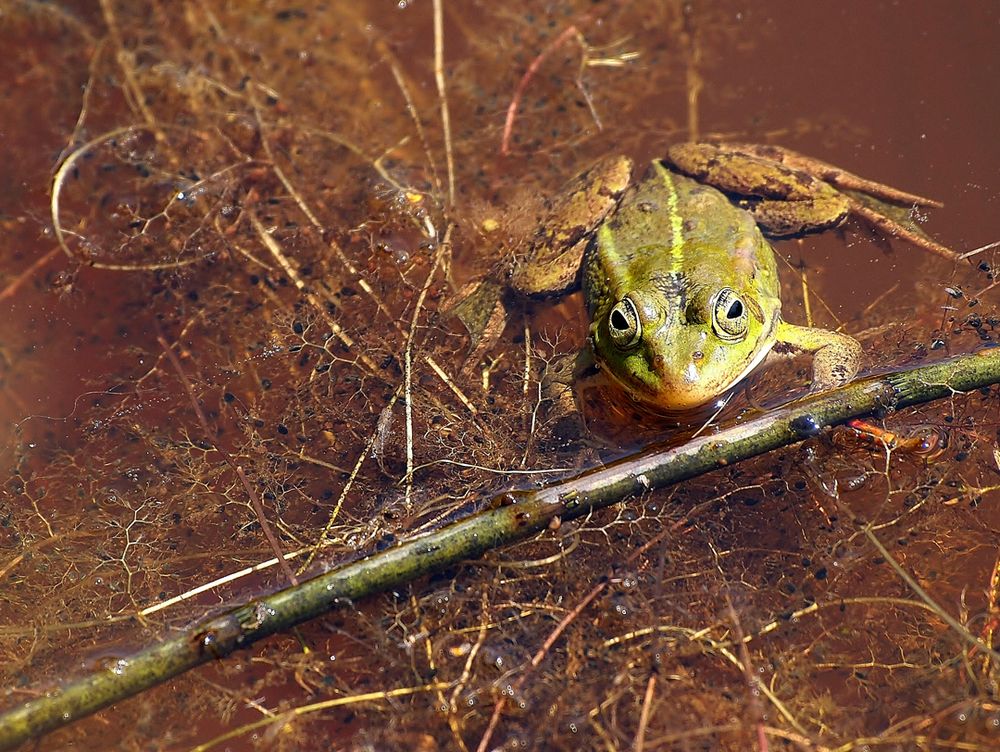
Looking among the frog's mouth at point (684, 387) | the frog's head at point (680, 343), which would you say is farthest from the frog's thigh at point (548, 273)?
the frog's head at point (680, 343)

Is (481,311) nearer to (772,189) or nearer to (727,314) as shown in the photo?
(727,314)

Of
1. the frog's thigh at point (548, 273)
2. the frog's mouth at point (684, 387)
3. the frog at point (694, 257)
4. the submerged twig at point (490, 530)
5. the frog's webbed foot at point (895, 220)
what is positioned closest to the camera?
the submerged twig at point (490, 530)

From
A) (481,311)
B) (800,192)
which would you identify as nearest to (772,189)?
(800,192)

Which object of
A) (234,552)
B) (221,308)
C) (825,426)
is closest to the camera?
(825,426)

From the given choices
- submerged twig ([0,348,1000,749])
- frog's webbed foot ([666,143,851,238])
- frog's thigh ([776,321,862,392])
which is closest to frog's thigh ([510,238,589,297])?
frog's webbed foot ([666,143,851,238])

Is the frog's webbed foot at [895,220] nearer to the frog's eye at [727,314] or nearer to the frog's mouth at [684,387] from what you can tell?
the frog's mouth at [684,387]

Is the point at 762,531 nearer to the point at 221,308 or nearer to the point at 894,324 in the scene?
the point at 894,324

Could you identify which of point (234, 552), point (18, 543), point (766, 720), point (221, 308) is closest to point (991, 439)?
point (766, 720)
